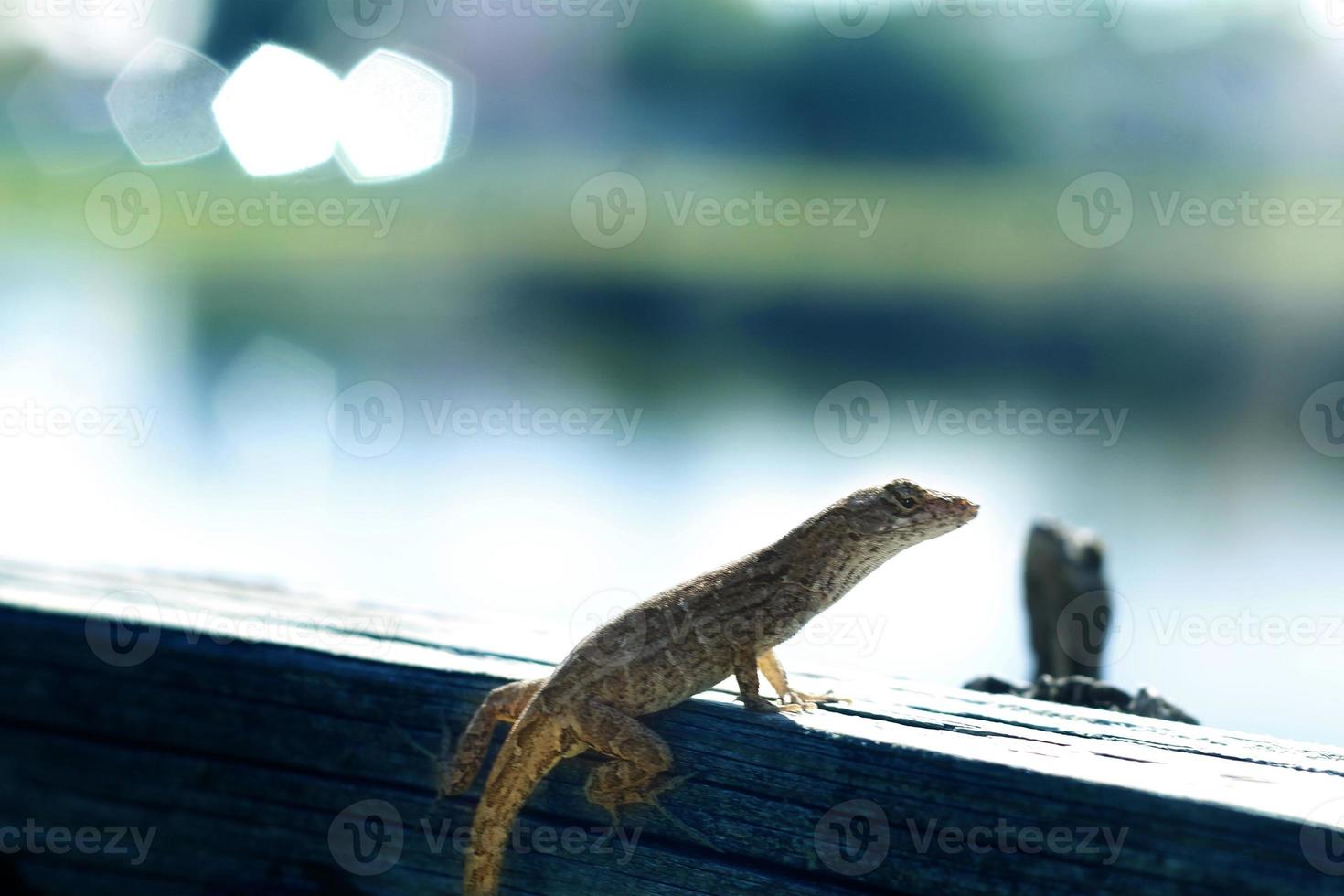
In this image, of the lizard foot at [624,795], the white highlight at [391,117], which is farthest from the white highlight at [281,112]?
the lizard foot at [624,795]

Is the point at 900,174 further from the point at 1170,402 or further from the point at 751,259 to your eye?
the point at 1170,402

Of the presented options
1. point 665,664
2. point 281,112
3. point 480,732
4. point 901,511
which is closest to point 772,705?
point 665,664

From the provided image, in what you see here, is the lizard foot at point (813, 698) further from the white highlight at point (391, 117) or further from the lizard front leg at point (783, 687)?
the white highlight at point (391, 117)

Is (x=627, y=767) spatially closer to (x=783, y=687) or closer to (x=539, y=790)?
(x=539, y=790)

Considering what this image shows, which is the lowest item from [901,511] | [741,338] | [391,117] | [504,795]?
[504,795]

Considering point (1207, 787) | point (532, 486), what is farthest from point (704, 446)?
point (1207, 787)

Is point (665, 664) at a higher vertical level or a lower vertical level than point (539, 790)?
higher
